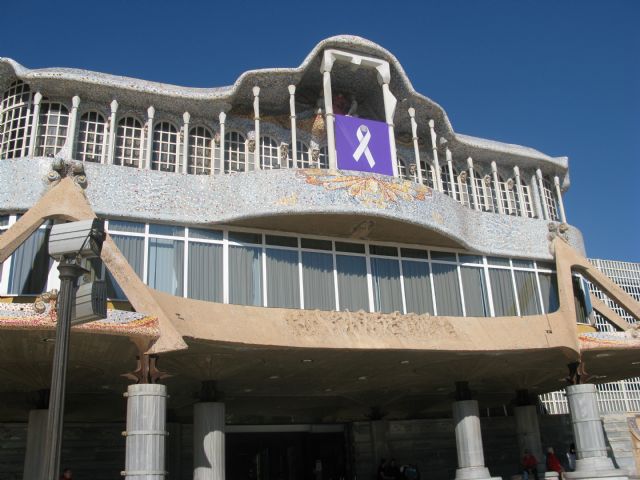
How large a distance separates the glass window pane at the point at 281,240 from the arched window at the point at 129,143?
184 inches

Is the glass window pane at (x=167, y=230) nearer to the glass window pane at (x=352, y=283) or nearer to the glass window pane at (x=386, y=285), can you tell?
the glass window pane at (x=352, y=283)

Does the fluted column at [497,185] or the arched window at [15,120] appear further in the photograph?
the fluted column at [497,185]

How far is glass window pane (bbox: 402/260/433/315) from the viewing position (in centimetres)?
2120

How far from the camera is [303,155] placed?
23.2m

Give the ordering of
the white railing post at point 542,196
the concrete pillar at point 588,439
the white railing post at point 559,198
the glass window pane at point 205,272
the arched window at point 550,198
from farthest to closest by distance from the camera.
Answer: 1. the arched window at point 550,198
2. the white railing post at point 559,198
3. the white railing post at point 542,196
4. the concrete pillar at point 588,439
5. the glass window pane at point 205,272

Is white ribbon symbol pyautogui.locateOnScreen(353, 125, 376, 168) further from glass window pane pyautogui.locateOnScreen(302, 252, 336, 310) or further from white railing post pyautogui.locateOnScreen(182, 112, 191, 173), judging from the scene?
white railing post pyautogui.locateOnScreen(182, 112, 191, 173)

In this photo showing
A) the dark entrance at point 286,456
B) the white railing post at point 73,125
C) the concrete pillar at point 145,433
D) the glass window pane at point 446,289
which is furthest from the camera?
the dark entrance at point 286,456

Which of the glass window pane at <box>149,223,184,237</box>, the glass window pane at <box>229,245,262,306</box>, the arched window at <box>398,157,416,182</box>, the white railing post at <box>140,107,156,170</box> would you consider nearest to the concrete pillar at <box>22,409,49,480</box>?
the glass window pane at <box>149,223,184,237</box>

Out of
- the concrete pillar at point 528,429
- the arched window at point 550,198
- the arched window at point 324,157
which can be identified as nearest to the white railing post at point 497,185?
the arched window at point 550,198

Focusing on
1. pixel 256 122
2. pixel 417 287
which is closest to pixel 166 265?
pixel 256 122

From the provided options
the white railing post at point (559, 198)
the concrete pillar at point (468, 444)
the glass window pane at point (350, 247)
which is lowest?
the concrete pillar at point (468, 444)

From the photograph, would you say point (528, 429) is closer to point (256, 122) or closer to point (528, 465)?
point (528, 465)

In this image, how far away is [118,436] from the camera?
74.3ft

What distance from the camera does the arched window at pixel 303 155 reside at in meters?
23.1
